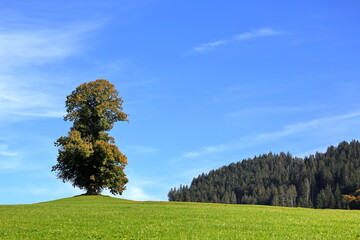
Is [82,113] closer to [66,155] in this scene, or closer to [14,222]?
[66,155]

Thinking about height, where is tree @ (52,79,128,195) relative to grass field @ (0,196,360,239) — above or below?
above

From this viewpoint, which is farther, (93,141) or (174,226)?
(93,141)

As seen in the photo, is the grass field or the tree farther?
the tree

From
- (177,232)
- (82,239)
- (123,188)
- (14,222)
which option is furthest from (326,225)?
(123,188)

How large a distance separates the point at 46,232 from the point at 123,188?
4610 centimetres

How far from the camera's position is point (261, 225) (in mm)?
32094

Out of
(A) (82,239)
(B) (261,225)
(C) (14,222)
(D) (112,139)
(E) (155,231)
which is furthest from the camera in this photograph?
(D) (112,139)

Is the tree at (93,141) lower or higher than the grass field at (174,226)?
higher

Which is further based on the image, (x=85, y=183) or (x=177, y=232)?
(x=85, y=183)

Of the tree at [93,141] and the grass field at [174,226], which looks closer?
the grass field at [174,226]

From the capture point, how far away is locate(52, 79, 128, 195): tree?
7294 centimetres

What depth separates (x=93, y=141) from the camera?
247 feet

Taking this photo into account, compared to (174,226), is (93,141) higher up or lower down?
higher up

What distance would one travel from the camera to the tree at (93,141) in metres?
72.9
